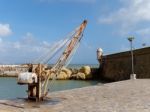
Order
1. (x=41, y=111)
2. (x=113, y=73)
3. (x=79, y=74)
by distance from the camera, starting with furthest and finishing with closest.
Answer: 1. (x=79, y=74)
2. (x=113, y=73)
3. (x=41, y=111)

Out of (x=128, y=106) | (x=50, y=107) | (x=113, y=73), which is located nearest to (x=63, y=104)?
(x=50, y=107)

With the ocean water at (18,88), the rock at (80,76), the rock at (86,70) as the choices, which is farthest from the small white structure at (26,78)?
the rock at (86,70)

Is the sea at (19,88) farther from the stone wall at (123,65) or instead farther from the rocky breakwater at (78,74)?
the rocky breakwater at (78,74)

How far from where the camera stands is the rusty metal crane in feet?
42.0

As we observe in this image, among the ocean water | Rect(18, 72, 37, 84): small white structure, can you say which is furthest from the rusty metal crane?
the ocean water

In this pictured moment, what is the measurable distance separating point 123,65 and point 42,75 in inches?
1174

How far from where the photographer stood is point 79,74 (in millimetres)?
55125

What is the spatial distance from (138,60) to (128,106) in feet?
82.9

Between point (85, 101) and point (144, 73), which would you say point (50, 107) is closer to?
point (85, 101)

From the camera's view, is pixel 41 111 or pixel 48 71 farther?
pixel 48 71

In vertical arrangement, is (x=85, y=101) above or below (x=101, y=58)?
below

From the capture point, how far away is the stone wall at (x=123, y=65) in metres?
33.8

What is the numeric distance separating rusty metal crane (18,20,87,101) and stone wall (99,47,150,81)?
1818 cm

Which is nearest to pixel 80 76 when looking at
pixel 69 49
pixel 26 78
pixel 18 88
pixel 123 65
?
pixel 123 65
